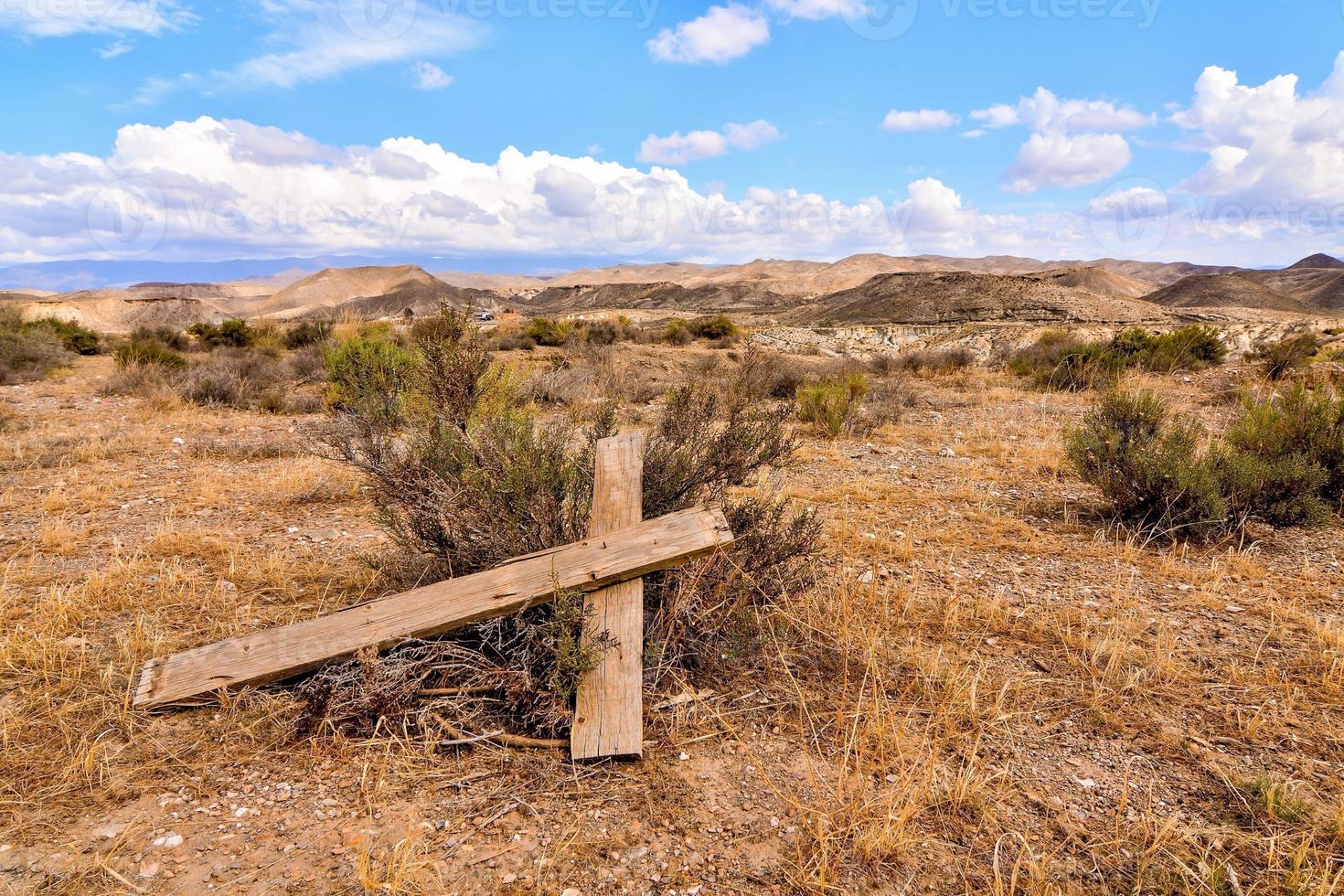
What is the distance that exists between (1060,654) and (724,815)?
6.28 ft

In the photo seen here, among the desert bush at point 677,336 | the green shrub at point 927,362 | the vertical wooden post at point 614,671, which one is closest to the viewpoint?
the vertical wooden post at point 614,671

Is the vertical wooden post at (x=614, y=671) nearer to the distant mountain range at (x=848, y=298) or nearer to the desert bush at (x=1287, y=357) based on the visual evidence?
the distant mountain range at (x=848, y=298)

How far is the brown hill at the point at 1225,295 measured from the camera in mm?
31938

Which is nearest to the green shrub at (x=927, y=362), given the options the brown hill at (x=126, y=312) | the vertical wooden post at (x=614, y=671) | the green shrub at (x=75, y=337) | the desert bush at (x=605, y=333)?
the desert bush at (x=605, y=333)

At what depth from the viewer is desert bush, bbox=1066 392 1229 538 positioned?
4.38m

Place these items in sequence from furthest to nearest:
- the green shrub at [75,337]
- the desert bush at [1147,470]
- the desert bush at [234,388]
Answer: the green shrub at [75,337] < the desert bush at [234,388] < the desert bush at [1147,470]

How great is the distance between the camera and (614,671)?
2.37 metres

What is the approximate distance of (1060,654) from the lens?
3.00 meters

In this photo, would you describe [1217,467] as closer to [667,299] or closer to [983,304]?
[983,304]

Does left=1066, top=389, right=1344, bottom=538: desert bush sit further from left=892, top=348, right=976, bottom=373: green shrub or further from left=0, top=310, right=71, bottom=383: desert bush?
left=0, top=310, right=71, bottom=383: desert bush

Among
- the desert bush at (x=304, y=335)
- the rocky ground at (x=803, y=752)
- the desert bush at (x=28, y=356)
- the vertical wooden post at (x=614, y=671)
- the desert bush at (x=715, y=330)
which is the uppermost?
the desert bush at (x=715, y=330)

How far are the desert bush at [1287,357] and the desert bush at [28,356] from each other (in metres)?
21.9

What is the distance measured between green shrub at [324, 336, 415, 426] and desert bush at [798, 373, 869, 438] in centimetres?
498

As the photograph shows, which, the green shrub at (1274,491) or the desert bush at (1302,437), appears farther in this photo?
the desert bush at (1302,437)
